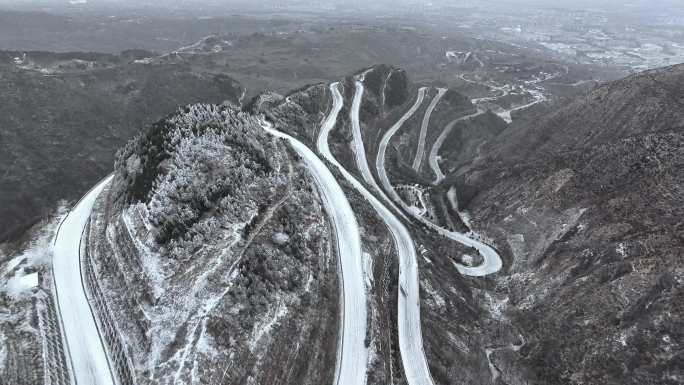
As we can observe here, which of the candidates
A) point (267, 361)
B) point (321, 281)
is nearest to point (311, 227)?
point (321, 281)

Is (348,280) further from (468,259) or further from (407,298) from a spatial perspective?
(468,259)

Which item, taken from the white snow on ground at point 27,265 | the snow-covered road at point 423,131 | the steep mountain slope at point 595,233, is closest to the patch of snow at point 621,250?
the steep mountain slope at point 595,233

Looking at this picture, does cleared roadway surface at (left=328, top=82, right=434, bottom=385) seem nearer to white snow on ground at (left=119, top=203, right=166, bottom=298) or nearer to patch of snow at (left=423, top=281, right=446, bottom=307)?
patch of snow at (left=423, top=281, right=446, bottom=307)

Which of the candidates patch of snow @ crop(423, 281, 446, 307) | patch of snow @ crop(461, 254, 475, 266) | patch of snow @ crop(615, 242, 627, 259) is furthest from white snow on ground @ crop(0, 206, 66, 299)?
patch of snow @ crop(615, 242, 627, 259)

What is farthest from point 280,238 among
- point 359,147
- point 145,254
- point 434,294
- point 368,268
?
point 359,147

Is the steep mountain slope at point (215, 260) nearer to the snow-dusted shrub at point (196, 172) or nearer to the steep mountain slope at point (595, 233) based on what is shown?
the snow-dusted shrub at point (196, 172)

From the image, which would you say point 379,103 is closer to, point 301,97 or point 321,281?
point 301,97
